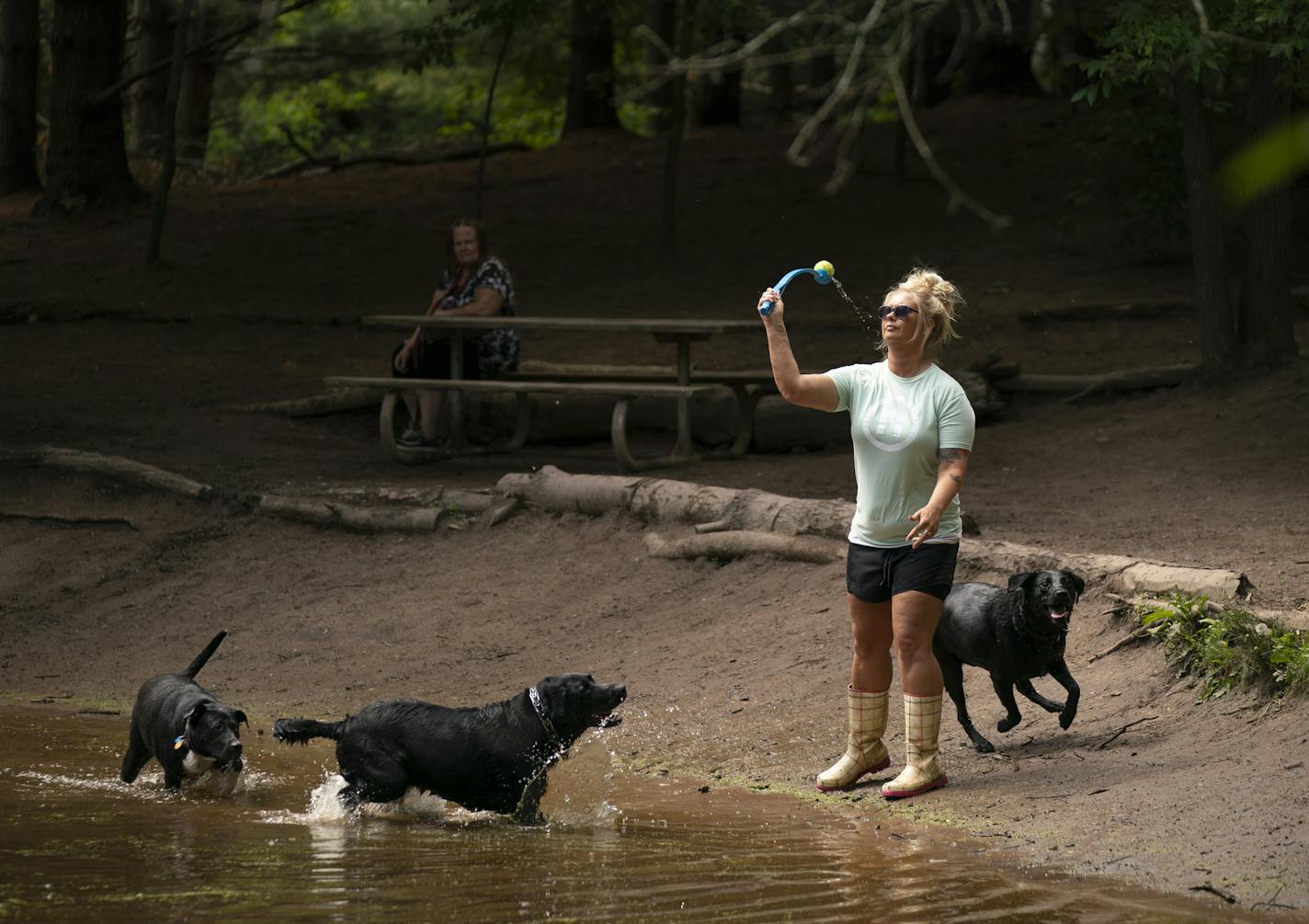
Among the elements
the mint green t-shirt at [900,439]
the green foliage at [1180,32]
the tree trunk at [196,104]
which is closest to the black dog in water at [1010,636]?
the mint green t-shirt at [900,439]

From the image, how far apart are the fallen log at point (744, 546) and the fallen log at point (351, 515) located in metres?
1.77

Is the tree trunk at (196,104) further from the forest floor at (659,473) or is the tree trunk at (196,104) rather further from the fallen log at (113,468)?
the fallen log at (113,468)

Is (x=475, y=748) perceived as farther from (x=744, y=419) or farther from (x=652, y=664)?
(x=744, y=419)

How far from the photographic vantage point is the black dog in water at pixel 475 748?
6289 millimetres

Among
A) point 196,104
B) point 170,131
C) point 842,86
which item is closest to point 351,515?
point 842,86

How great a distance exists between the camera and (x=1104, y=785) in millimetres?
6145

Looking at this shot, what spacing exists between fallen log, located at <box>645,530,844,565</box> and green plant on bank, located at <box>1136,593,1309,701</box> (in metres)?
2.37

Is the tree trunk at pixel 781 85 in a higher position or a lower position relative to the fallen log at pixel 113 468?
higher

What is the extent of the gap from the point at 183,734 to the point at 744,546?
12.9 feet

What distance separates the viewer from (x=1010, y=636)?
660 cm

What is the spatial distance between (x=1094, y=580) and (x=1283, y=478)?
4.07m

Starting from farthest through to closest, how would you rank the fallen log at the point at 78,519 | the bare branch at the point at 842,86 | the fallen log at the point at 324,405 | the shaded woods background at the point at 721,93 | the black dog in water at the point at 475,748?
the fallen log at the point at 324,405 < the fallen log at the point at 78,519 < the black dog in water at the point at 475,748 < the shaded woods background at the point at 721,93 < the bare branch at the point at 842,86

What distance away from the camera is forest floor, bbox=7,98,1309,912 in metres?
6.67

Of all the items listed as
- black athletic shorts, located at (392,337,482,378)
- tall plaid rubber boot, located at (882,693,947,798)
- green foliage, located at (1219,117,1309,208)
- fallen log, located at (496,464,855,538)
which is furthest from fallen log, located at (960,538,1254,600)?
black athletic shorts, located at (392,337,482,378)
